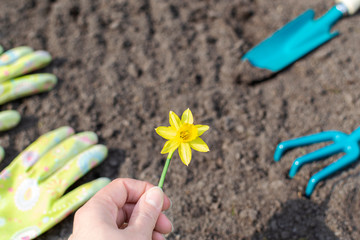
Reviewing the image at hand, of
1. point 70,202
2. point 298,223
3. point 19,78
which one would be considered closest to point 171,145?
point 70,202

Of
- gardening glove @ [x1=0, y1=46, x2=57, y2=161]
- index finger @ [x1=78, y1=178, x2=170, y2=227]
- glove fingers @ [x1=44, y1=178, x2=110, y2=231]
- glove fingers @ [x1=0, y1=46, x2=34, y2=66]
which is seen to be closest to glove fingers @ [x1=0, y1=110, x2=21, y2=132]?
gardening glove @ [x1=0, y1=46, x2=57, y2=161]

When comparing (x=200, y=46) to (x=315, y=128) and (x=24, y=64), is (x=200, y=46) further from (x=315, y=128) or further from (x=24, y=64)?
(x=24, y=64)

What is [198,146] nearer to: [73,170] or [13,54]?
[73,170]

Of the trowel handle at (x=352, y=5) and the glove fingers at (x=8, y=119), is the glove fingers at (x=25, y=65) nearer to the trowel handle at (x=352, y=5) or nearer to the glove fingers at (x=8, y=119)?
the glove fingers at (x=8, y=119)

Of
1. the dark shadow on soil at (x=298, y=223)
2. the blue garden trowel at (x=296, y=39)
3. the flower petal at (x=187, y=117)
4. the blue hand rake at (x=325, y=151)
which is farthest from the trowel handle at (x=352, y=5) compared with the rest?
the flower petal at (x=187, y=117)

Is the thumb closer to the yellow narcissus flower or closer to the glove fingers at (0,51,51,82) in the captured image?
the yellow narcissus flower

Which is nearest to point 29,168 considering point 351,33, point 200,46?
point 200,46

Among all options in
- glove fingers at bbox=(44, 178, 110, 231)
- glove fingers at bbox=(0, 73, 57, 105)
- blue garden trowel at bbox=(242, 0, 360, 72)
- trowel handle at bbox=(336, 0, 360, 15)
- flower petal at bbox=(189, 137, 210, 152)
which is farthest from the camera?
trowel handle at bbox=(336, 0, 360, 15)
